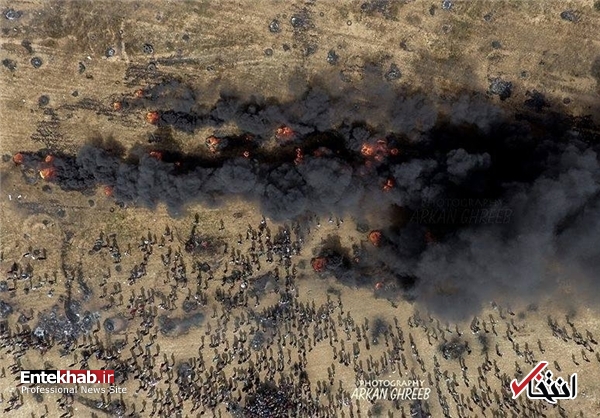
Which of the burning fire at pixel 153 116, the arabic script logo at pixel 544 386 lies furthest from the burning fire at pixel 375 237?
the burning fire at pixel 153 116

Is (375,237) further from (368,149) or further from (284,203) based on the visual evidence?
(284,203)

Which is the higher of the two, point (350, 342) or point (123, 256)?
point (123, 256)

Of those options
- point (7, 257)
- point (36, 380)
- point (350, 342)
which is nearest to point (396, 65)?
point (350, 342)

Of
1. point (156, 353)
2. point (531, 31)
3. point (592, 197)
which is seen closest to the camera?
point (592, 197)

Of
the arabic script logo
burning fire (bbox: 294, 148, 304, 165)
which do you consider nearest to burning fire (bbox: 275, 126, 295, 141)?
burning fire (bbox: 294, 148, 304, 165)

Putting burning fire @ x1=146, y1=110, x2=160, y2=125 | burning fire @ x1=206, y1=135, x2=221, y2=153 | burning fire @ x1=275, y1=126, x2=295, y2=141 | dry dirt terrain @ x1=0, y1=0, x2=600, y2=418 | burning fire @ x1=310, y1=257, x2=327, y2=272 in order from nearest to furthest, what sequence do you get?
dry dirt terrain @ x1=0, y1=0, x2=600, y2=418, burning fire @ x1=146, y1=110, x2=160, y2=125, burning fire @ x1=275, y1=126, x2=295, y2=141, burning fire @ x1=206, y1=135, x2=221, y2=153, burning fire @ x1=310, y1=257, x2=327, y2=272

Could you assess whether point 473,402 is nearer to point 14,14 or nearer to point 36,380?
point 36,380

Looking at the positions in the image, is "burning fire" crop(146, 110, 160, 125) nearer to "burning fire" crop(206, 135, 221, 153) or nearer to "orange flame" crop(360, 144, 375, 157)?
"burning fire" crop(206, 135, 221, 153)
